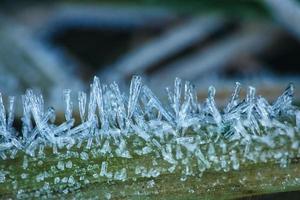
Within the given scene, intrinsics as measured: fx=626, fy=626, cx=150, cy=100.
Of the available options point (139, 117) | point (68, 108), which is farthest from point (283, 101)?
point (68, 108)

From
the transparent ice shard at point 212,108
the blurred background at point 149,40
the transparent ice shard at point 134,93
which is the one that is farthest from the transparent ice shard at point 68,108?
the blurred background at point 149,40

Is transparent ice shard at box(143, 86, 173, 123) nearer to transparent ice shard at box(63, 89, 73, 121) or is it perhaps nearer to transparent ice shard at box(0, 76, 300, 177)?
transparent ice shard at box(0, 76, 300, 177)

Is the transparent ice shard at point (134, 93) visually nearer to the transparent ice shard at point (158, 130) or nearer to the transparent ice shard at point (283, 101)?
the transparent ice shard at point (158, 130)

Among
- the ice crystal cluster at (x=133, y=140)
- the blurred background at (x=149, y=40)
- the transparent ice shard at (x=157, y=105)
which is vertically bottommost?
the ice crystal cluster at (x=133, y=140)

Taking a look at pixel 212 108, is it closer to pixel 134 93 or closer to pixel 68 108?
pixel 134 93

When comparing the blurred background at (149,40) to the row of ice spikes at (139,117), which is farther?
the blurred background at (149,40)

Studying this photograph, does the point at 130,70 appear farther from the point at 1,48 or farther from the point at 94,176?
the point at 94,176

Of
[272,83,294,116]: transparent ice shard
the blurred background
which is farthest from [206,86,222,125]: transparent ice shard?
the blurred background

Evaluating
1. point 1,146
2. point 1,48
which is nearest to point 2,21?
point 1,48
